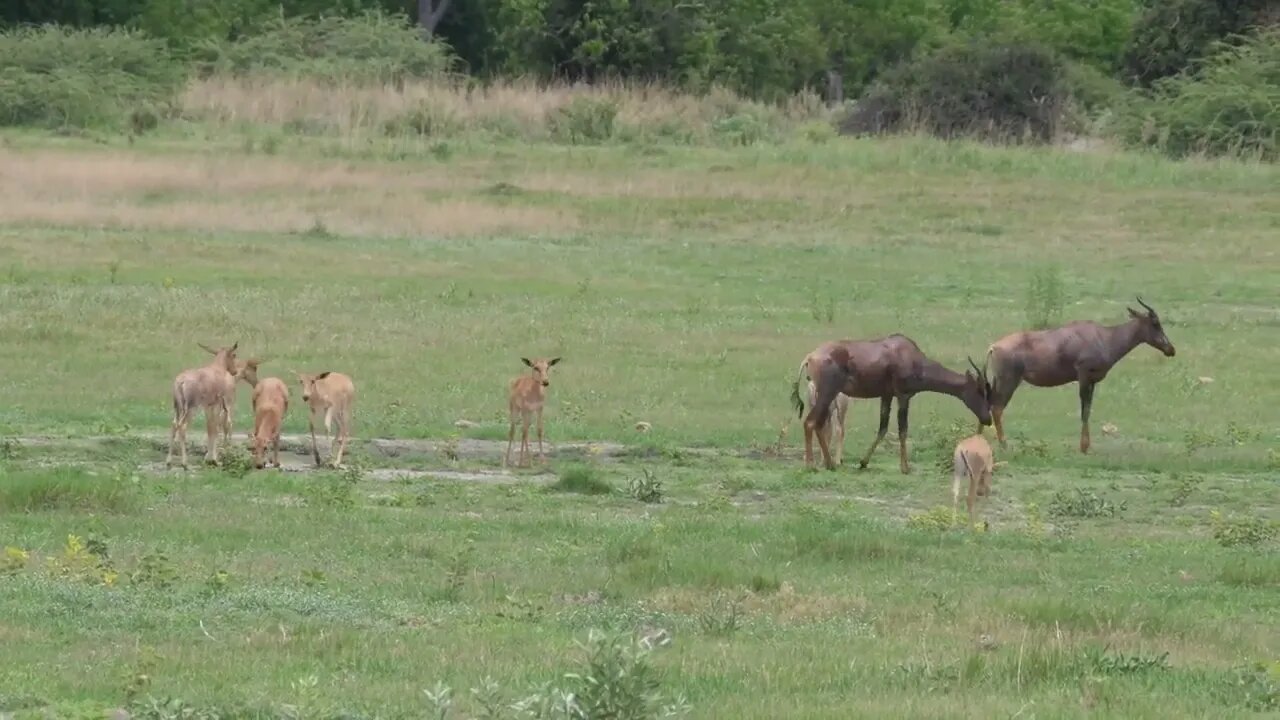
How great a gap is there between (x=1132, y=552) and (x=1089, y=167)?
3219 cm

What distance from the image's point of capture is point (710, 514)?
53.5ft

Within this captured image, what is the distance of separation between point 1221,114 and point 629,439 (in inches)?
1334

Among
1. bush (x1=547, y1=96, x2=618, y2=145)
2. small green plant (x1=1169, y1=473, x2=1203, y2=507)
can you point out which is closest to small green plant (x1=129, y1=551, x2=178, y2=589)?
small green plant (x1=1169, y1=473, x2=1203, y2=507)

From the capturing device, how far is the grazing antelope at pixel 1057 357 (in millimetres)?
22156

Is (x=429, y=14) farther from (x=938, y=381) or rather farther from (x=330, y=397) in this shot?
(x=330, y=397)

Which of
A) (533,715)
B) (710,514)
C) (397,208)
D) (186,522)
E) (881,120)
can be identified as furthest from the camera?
(881,120)

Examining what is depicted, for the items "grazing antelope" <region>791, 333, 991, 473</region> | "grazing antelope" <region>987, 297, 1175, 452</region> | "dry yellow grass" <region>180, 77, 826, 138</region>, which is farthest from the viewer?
"dry yellow grass" <region>180, 77, 826, 138</region>

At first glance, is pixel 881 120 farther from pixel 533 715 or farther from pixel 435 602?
pixel 533 715

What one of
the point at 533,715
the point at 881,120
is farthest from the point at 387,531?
the point at 881,120

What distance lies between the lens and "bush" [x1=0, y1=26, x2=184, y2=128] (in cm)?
4997

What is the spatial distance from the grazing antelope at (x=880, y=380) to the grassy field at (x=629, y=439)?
0.51 metres

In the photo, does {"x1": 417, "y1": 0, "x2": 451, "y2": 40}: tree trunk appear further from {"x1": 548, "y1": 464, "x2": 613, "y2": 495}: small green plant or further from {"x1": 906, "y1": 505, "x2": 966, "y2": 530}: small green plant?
{"x1": 906, "y1": 505, "x2": 966, "y2": 530}: small green plant

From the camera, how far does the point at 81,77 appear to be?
5178 cm

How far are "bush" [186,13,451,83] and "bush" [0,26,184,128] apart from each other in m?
2.52
